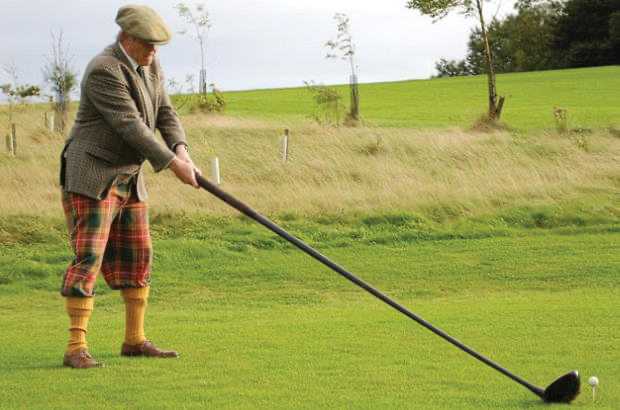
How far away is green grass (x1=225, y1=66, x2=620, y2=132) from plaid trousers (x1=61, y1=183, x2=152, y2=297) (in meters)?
20.6

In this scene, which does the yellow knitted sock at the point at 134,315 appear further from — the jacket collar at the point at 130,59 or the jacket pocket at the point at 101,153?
the jacket collar at the point at 130,59

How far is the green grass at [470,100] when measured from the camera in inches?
1226

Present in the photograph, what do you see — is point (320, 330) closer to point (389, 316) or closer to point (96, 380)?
point (389, 316)

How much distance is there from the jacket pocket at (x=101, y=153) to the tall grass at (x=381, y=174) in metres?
8.58

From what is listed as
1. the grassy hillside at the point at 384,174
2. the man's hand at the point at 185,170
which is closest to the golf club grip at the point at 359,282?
the man's hand at the point at 185,170

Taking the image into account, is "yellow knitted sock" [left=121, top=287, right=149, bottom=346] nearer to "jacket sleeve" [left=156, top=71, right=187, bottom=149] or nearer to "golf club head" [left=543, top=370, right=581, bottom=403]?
"jacket sleeve" [left=156, top=71, right=187, bottom=149]

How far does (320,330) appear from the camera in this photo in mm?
7148

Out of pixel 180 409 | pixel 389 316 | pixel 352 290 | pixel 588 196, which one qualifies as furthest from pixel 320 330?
pixel 588 196

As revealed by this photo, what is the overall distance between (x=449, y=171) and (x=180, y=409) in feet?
43.6

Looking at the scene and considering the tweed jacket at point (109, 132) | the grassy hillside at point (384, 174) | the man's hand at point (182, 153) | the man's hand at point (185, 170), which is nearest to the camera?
the man's hand at point (185, 170)

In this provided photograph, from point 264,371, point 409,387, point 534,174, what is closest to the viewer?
point 409,387

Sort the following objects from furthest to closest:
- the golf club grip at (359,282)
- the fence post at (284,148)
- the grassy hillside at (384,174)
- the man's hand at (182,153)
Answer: the fence post at (284,148) < the grassy hillside at (384,174) < the man's hand at (182,153) < the golf club grip at (359,282)

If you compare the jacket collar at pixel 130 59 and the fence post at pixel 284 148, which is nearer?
the jacket collar at pixel 130 59

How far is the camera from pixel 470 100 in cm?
4144
